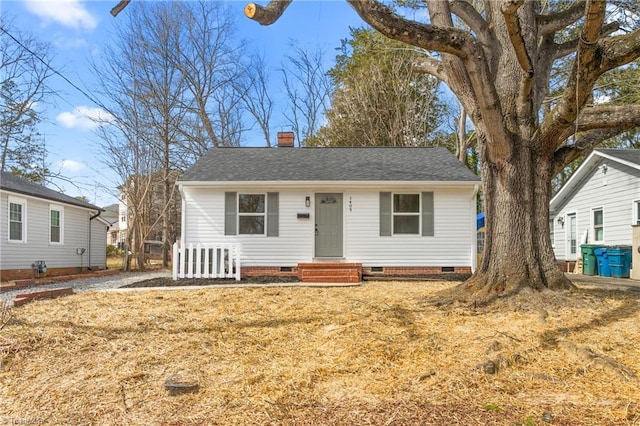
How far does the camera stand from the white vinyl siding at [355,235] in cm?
1070

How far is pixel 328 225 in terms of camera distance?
35.5 feet

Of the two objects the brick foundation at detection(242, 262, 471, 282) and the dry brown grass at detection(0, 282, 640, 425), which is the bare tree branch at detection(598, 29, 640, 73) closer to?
the dry brown grass at detection(0, 282, 640, 425)

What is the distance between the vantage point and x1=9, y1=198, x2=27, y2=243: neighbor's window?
461 inches

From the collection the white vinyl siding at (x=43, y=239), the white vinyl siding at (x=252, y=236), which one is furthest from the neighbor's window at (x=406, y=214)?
the white vinyl siding at (x=43, y=239)

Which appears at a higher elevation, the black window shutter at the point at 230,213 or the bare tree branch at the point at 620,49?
the bare tree branch at the point at 620,49

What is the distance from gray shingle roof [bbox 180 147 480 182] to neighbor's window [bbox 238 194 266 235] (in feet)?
1.94

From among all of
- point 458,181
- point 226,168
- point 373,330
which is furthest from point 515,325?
point 226,168

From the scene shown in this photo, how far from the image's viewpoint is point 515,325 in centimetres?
466

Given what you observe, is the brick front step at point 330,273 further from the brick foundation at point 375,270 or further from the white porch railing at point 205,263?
the white porch railing at point 205,263

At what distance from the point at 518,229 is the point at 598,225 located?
33.0 ft

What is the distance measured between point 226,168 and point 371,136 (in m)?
12.2

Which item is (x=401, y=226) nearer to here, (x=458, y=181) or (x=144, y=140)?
(x=458, y=181)

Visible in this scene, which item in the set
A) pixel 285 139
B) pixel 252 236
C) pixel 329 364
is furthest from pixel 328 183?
pixel 329 364

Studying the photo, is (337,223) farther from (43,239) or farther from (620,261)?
(43,239)
